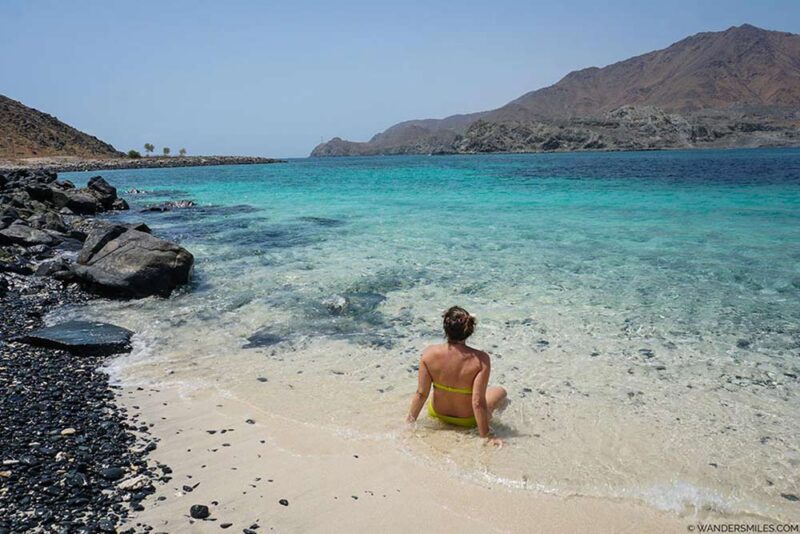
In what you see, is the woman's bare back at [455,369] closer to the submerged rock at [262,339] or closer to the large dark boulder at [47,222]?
the submerged rock at [262,339]

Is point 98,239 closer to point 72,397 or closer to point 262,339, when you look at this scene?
point 262,339

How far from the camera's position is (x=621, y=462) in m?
5.12

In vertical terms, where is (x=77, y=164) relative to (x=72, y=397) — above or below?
above

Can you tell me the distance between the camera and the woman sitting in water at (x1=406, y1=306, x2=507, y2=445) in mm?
5387

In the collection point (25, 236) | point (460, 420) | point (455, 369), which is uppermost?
point (25, 236)

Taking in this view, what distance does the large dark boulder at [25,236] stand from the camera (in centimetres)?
1564

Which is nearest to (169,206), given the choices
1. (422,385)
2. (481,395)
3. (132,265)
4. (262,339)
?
(132,265)

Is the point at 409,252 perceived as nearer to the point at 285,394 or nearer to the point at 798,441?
the point at 285,394

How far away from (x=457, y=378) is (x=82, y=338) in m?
6.21

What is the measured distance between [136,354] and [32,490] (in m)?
3.96

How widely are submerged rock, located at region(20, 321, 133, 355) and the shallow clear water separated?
1.12ft

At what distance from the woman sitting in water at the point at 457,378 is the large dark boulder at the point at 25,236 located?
15.9m

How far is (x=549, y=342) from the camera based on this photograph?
842 centimetres

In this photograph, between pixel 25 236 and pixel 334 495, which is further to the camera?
pixel 25 236
